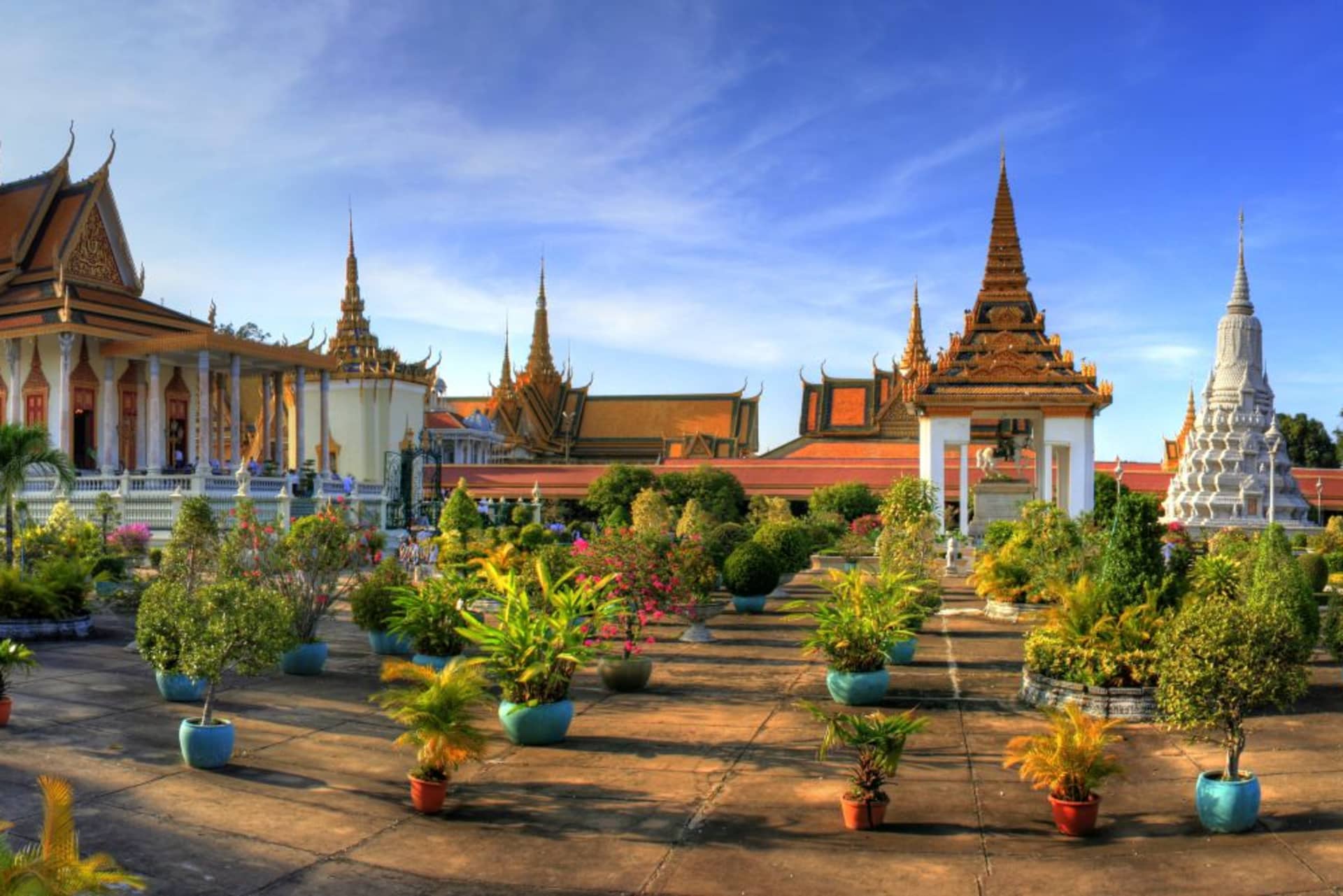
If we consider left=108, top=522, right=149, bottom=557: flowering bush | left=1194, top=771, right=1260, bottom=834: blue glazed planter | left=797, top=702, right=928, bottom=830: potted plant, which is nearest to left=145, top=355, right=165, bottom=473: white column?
left=108, top=522, right=149, bottom=557: flowering bush

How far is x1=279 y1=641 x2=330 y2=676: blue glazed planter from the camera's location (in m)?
12.9

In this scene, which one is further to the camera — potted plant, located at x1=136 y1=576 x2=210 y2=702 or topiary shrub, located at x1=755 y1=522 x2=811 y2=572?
topiary shrub, located at x1=755 y1=522 x2=811 y2=572

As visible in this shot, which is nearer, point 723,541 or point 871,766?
point 871,766

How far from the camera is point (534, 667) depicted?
9.41m

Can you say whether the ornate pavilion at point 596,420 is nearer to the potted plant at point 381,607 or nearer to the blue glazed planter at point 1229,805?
the potted plant at point 381,607

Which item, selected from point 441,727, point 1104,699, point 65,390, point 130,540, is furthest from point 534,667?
point 65,390

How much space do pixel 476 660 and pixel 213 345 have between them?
82.5 ft

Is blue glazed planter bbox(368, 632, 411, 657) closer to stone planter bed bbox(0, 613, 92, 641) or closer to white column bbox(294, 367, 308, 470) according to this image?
stone planter bed bbox(0, 613, 92, 641)

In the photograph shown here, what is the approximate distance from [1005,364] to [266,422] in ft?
78.5

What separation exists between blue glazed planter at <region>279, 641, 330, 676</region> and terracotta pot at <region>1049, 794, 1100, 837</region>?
8592 mm

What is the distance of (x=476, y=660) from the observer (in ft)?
28.8

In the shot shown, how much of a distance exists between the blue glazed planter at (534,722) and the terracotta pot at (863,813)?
3.04m

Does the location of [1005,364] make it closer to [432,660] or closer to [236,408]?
[236,408]

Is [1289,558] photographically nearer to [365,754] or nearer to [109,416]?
[365,754]
